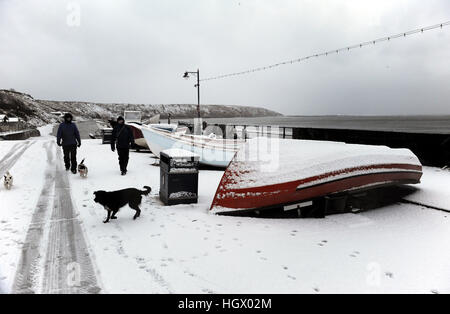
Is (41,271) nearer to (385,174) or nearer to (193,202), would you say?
(193,202)

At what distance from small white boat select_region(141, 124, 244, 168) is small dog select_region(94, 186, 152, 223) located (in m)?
5.46

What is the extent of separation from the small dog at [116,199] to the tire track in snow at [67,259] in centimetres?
55

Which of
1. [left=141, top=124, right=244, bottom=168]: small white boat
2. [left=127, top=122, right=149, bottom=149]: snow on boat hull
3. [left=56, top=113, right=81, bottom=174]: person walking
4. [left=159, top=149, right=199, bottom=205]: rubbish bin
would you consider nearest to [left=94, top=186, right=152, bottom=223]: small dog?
[left=159, top=149, right=199, bottom=205]: rubbish bin

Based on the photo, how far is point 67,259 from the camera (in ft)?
12.5

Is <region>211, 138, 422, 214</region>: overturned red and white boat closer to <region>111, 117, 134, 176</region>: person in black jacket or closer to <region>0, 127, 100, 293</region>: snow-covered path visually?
<region>0, 127, 100, 293</region>: snow-covered path

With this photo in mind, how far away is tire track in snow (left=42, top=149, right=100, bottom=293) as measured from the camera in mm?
3174

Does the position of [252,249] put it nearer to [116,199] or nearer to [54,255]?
[116,199]

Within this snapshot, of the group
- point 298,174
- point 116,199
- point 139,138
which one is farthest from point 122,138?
point 139,138

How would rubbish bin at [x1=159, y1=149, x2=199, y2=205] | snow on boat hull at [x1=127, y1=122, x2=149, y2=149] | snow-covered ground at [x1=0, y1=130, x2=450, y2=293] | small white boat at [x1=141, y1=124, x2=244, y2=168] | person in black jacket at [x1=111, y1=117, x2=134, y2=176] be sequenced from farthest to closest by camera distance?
1. snow on boat hull at [x1=127, y1=122, x2=149, y2=149]
2. small white boat at [x1=141, y1=124, x2=244, y2=168]
3. person in black jacket at [x1=111, y1=117, x2=134, y2=176]
4. rubbish bin at [x1=159, y1=149, x2=199, y2=205]
5. snow-covered ground at [x1=0, y1=130, x2=450, y2=293]

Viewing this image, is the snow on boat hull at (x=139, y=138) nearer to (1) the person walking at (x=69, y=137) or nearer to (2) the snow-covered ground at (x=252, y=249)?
(1) the person walking at (x=69, y=137)

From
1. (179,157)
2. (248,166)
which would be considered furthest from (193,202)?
(248,166)
